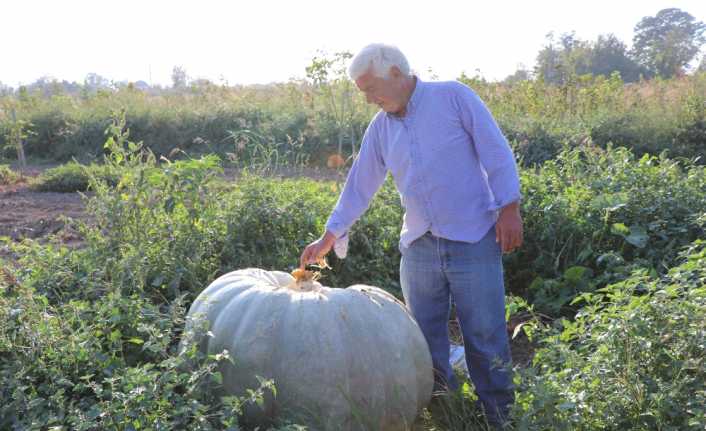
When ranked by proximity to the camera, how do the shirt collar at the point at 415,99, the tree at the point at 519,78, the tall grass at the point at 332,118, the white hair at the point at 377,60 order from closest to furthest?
the white hair at the point at 377,60, the shirt collar at the point at 415,99, the tall grass at the point at 332,118, the tree at the point at 519,78

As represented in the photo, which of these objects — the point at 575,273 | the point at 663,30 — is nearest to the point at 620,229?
the point at 575,273

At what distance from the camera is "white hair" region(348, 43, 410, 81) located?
3.10 meters

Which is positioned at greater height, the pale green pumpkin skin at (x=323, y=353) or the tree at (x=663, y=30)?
the tree at (x=663, y=30)

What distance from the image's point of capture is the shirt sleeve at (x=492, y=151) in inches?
122

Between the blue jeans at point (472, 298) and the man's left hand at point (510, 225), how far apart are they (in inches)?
5.0

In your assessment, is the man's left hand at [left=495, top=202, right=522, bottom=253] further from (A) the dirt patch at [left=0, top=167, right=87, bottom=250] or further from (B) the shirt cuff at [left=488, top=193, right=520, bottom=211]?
(A) the dirt patch at [left=0, top=167, right=87, bottom=250]

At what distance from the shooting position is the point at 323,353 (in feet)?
9.82

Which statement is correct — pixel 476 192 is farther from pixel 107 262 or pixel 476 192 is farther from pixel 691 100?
pixel 691 100

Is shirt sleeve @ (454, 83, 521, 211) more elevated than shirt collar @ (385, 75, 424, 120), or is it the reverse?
shirt collar @ (385, 75, 424, 120)

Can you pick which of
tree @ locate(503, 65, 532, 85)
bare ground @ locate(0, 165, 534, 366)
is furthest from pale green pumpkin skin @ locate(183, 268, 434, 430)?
tree @ locate(503, 65, 532, 85)

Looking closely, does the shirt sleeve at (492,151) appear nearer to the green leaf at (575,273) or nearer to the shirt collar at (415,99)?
the shirt collar at (415,99)

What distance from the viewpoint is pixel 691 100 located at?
10.9 meters

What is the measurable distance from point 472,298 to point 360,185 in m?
0.80

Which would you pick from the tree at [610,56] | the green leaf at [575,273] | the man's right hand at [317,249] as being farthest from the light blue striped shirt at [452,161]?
the tree at [610,56]
